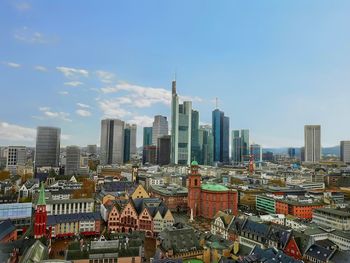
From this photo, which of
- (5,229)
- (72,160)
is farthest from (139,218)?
(72,160)

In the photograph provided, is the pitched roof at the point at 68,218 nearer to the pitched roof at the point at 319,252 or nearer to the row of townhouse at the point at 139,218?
the row of townhouse at the point at 139,218

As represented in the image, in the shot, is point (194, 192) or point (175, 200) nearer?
point (194, 192)

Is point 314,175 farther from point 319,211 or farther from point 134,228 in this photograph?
point 134,228

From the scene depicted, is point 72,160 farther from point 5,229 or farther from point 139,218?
point 5,229

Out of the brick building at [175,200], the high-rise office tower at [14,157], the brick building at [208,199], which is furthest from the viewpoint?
the high-rise office tower at [14,157]

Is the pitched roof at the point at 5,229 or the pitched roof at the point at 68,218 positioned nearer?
the pitched roof at the point at 5,229

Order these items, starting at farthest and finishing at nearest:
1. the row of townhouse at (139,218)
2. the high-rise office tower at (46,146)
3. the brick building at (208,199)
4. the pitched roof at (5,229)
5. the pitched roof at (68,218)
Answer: the high-rise office tower at (46,146)
the brick building at (208,199)
the row of townhouse at (139,218)
the pitched roof at (68,218)
the pitched roof at (5,229)

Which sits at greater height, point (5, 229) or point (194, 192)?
point (194, 192)

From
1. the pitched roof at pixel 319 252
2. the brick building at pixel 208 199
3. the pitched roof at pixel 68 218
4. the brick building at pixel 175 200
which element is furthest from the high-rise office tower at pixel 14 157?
→ the pitched roof at pixel 319 252
